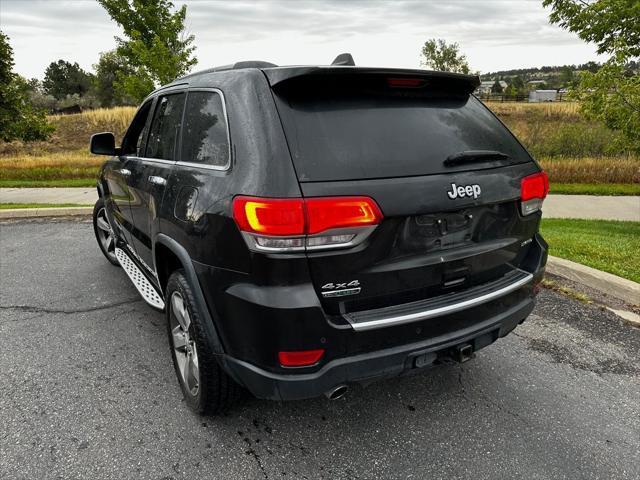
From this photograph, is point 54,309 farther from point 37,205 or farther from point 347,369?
point 37,205

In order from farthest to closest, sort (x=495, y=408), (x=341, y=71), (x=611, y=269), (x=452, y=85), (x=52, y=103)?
(x=52, y=103), (x=611, y=269), (x=495, y=408), (x=452, y=85), (x=341, y=71)

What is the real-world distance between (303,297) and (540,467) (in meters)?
1.45

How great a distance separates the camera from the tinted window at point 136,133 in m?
3.74

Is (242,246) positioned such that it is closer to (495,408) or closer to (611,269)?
(495,408)

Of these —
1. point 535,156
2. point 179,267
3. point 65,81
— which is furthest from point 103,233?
point 65,81

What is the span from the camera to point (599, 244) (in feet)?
18.4

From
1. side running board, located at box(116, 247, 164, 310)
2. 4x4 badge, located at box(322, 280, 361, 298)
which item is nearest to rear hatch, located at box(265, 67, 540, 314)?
4x4 badge, located at box(322, 280, 361, 298)

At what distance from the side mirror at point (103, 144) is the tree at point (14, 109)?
362 inches

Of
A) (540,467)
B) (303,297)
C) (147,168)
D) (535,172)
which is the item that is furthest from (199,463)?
(535,172)

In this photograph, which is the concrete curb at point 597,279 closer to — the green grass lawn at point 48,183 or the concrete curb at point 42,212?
the concrete curb at point 42,212

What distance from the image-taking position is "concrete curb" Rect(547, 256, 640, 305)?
409cm

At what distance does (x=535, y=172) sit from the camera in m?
2.54

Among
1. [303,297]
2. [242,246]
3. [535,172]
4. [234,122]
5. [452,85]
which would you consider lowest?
[303,297]

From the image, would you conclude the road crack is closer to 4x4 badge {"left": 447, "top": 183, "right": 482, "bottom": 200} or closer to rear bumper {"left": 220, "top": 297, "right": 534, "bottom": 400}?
rear bumper {"left": 220, "top": 297, "right": 534, "bottom": 400}
